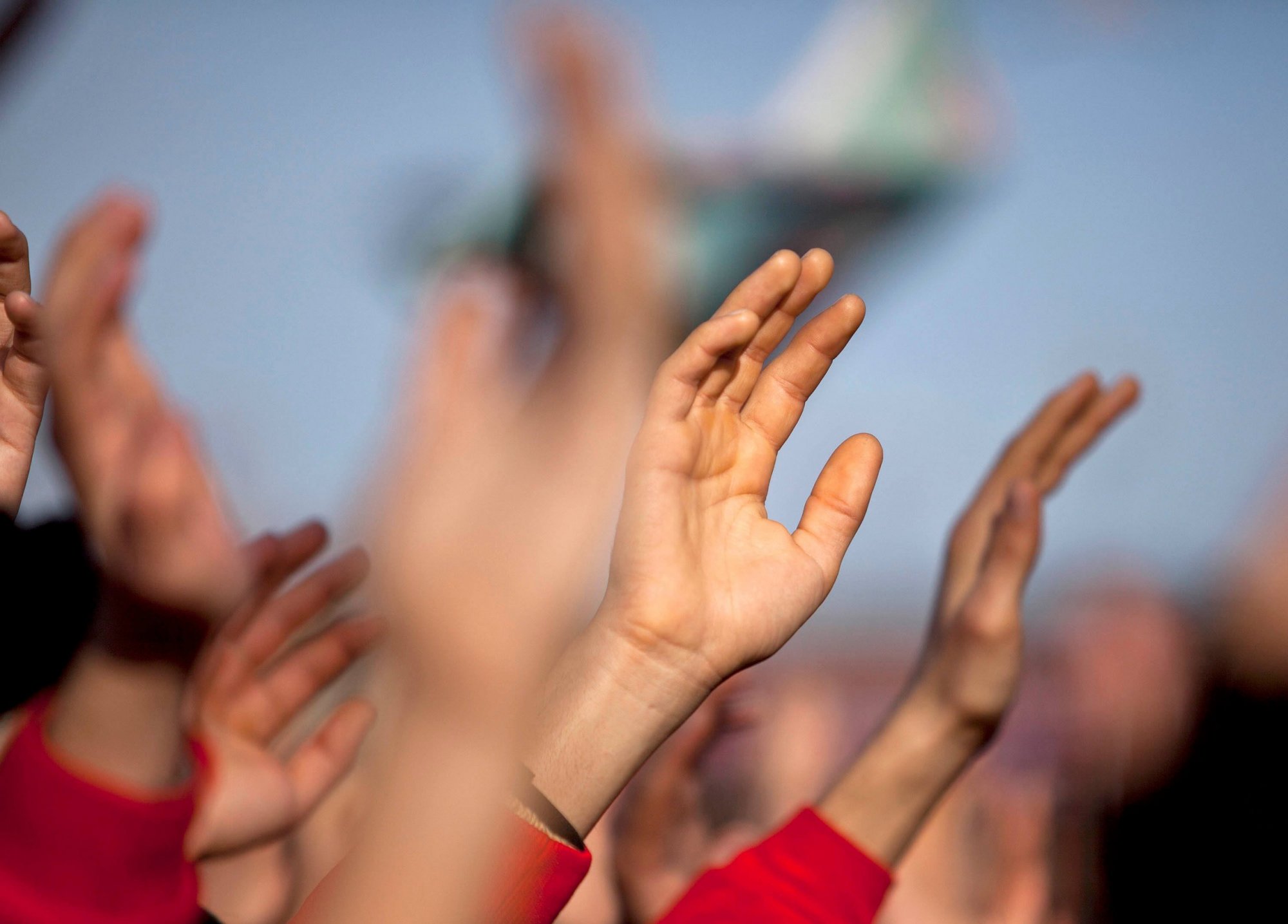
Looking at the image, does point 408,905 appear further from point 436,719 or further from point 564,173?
point 564,173

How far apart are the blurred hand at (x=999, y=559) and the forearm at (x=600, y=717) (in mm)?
487

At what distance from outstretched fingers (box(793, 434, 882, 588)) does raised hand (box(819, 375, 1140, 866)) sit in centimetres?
32

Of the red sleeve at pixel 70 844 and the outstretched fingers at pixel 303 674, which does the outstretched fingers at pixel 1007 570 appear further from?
the red sleeve at pixel 70 844

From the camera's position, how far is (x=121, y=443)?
0.57 meters

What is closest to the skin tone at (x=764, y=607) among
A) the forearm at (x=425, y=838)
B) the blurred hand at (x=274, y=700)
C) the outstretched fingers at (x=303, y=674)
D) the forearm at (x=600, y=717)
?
the forearm at (x=600, y=717)

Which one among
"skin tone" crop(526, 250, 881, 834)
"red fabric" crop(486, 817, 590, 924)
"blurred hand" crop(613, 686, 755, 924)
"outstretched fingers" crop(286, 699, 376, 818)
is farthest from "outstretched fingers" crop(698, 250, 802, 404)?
"blurred hand" crop(613, 686, 755, 924)

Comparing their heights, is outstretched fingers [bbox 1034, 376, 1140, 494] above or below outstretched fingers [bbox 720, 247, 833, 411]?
above

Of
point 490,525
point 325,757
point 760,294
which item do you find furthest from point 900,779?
point 490,525

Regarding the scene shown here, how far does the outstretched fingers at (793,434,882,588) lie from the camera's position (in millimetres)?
917

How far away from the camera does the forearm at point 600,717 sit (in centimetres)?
72

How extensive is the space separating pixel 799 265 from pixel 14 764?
29.4 inches

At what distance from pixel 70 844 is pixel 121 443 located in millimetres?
322

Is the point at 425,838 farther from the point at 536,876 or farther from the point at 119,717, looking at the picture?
the point at 119,717

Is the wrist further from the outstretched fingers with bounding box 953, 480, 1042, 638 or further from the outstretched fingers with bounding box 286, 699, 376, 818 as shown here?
the outstretched fingers with bounding box 286, 699, 376, 818
